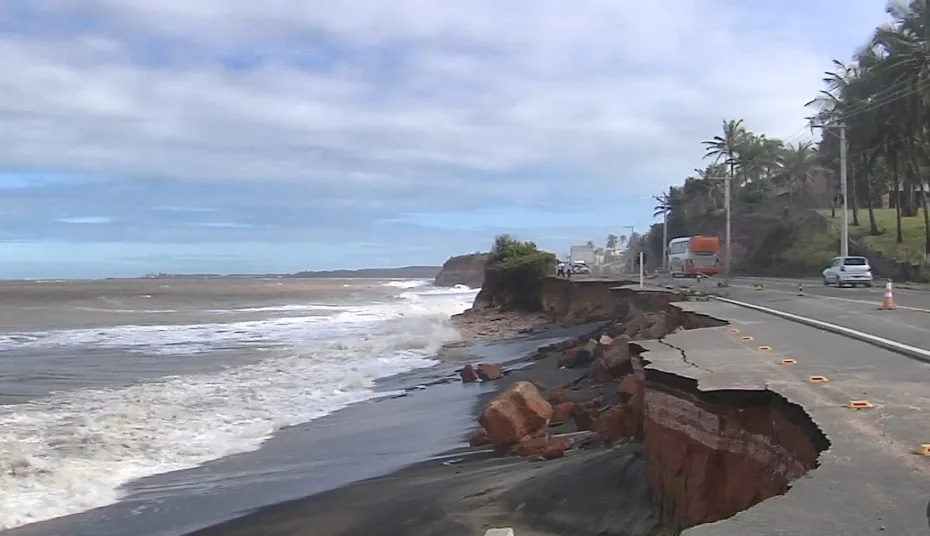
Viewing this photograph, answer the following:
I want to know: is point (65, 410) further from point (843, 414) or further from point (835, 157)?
point (835, 157)

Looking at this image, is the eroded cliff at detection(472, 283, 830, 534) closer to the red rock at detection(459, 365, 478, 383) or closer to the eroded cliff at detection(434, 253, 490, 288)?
the red rock at detection(459, 365, 478, 383)

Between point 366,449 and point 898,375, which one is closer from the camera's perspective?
point 898,375

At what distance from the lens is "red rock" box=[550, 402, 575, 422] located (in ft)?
50.9

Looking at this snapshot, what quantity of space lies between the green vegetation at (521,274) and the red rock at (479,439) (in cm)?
3984

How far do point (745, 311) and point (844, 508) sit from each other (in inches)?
658

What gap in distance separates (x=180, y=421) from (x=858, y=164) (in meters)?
61.9

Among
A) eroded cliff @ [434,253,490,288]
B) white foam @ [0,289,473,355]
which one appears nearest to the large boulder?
white foam @ [0,289,473,355]

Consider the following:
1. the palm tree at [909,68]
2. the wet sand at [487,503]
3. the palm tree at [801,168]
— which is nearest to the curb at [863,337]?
the wet sand at [487,503]

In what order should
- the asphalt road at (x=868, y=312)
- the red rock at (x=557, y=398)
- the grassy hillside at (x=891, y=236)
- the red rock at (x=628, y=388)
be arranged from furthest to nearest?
the grassy hillside at (x=891, y=236) → the red rock at (x=557, y=398) → the asphalt road at (x=868, y=312) → the red rock at (x=628, y=388)

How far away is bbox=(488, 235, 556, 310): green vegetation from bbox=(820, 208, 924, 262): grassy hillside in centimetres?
1977

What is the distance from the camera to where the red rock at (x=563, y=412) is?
15.5 m

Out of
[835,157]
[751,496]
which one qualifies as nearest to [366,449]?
[751,496]

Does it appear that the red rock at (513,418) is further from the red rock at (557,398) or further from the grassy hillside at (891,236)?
the grassy hillside at (891,236)

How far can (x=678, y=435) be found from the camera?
8758 millimetres
